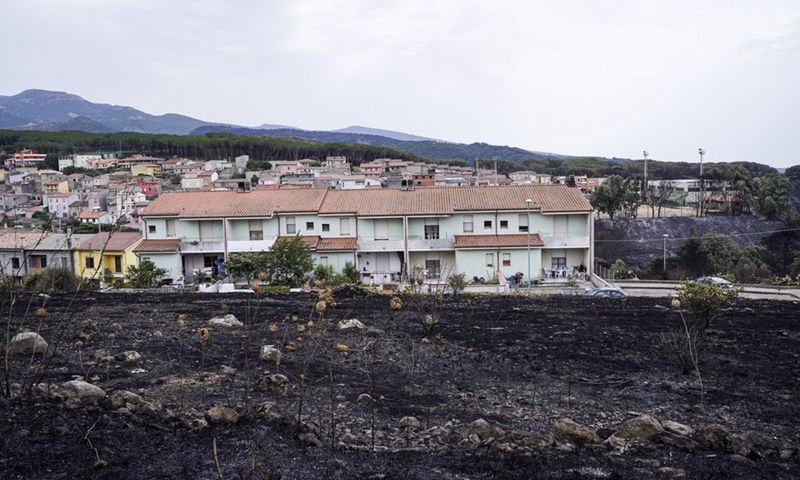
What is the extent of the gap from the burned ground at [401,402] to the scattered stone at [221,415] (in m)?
0.04

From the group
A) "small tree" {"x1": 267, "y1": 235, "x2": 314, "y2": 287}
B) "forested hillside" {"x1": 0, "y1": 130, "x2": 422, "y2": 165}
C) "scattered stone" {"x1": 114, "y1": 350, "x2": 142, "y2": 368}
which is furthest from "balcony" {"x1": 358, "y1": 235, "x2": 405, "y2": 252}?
"forested hillside" {"x1": 0, "y1": 130, "x2": 422, "y2": 165}

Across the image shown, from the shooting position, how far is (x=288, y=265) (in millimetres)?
27375

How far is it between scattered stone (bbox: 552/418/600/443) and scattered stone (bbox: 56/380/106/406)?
520 cm

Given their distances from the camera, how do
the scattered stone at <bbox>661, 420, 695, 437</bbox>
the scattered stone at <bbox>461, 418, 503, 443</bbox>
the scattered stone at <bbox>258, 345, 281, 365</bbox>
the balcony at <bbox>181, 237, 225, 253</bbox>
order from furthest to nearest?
the balcony at <bbox>181, 237, 225, 253</bbox>
the scattered stone at <bbox>258, 345, 281, 365</bbox>
the scattered stone at <bbox>661, 420, 695, 437</bbox>
the scattered stone at <bbox>461, 418, 503, 443</bbox>

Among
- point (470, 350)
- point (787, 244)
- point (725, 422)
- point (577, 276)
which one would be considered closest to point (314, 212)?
point (577, 276)

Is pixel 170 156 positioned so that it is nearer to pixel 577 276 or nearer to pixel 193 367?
pixel 577 276

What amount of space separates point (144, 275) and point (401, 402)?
2473 cm

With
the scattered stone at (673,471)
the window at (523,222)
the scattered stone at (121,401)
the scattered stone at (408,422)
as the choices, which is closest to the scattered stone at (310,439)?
the scattered stone at (408,422)

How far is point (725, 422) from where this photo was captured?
780 cm

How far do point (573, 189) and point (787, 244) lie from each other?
26.7 m

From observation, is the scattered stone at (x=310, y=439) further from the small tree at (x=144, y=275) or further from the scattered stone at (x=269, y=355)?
the small tree at (x=144, y=275)

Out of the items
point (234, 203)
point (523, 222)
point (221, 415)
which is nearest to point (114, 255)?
point (234, 203)

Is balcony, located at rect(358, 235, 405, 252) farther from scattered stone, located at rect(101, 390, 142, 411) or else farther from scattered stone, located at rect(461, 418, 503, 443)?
scattered stone, located at rect(461, 418, 503, 443)

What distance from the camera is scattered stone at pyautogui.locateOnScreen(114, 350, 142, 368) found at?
9.83 m
